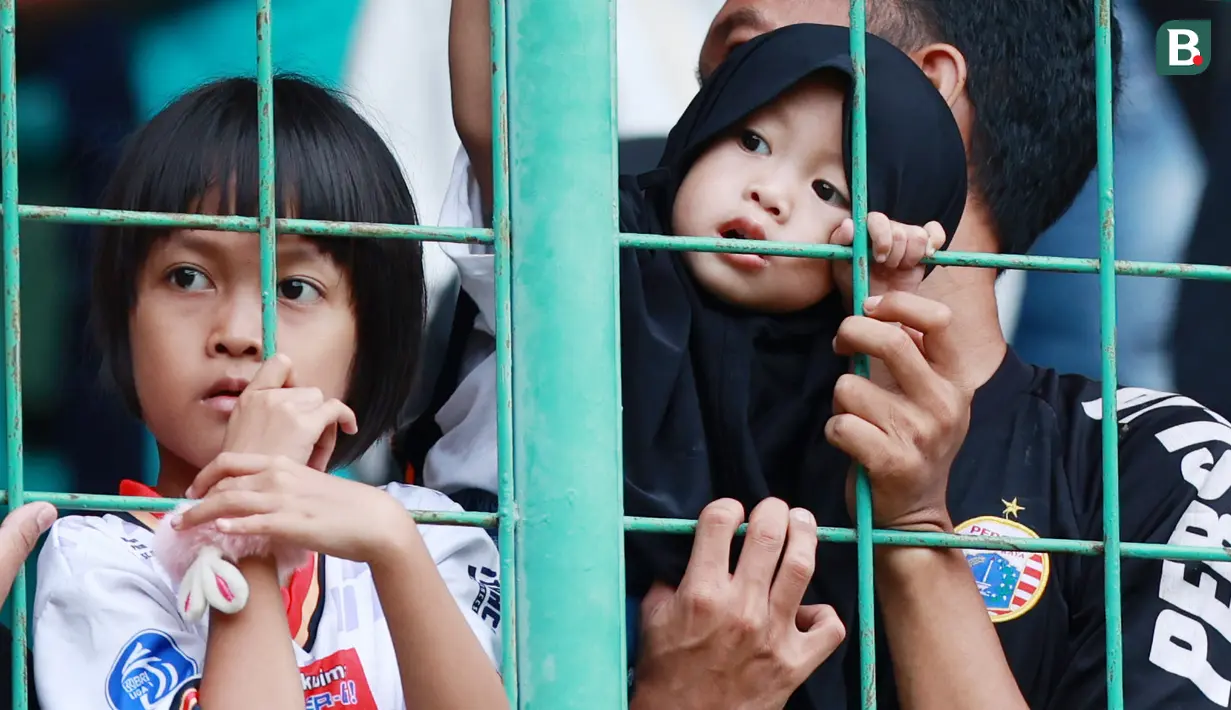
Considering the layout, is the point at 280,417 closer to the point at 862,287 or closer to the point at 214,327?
the point at 214,327

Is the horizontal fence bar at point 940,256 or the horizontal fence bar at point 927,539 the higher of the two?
the horizontal fence bar at point 940,256

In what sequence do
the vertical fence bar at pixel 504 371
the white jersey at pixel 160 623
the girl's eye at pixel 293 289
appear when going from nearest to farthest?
the vertical fence bar at pixel 504 371 → the white jersey at pixel 160 623 → the girl's eye at pixel 293 289

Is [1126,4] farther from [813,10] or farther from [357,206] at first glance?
[357,206]

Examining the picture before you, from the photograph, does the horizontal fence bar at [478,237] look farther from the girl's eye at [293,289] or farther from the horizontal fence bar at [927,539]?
the girl's eye at [293,289]

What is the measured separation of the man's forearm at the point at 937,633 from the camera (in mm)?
1847

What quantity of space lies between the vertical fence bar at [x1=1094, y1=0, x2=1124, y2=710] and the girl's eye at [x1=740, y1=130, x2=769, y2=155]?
1.18 ft

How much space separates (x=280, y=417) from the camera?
1591 mm

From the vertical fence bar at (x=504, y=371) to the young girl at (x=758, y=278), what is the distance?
0.26 metres

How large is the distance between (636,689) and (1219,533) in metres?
0.87

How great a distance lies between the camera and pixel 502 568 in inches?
65.2

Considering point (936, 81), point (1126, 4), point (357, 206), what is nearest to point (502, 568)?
point (357, 206)

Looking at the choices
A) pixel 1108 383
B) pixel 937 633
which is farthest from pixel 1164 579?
pixel 1108 383

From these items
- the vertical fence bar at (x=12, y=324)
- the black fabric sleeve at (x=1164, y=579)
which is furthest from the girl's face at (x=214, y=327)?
the black fabric sleeve at (x=1164, y=579)

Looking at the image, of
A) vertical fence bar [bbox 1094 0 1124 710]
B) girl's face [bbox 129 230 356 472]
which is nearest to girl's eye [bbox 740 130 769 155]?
vertical fence bar [bbox 1094 0 1124 710]
